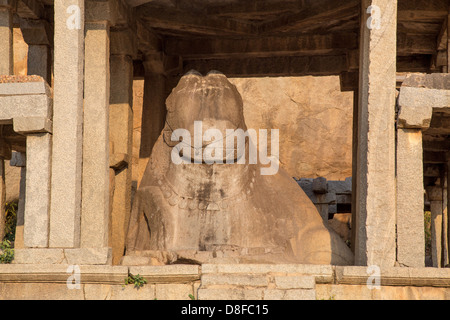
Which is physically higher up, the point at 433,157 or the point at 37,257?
the point at 433,157

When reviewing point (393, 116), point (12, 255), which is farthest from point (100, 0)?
point (393, 116)

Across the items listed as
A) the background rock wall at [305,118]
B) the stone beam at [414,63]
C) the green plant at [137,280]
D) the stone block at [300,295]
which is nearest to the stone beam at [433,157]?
the stone beam at [414,63]

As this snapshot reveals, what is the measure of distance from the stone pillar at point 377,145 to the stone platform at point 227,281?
0.41 m

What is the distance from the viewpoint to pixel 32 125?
910 centimetres

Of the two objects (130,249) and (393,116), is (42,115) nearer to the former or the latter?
(130,249)

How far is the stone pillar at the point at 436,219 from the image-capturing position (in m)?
16.8

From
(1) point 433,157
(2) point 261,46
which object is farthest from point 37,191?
(1) point 433,157

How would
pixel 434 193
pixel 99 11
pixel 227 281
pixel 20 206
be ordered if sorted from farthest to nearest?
1. pixel 434 193
2. pixel 20 206
3. pixel 99 11
4. pixel 227 281

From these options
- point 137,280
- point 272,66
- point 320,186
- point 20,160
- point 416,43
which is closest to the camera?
point 137,280

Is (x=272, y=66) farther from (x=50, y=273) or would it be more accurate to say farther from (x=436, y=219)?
(x=50, y=273)

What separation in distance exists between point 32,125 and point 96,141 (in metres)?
0.89

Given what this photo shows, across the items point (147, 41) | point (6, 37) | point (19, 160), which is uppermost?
point (147, 41)

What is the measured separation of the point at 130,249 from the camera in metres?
10.4

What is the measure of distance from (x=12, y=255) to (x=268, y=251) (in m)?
3.19
